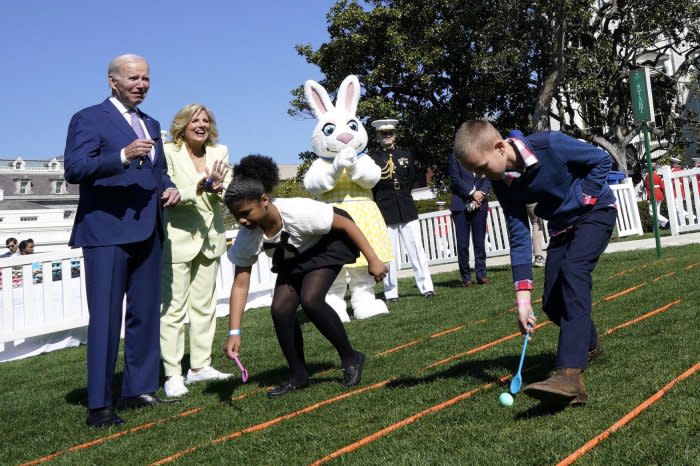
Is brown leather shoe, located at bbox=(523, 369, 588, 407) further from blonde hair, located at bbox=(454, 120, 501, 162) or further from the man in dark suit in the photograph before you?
the man in dark suit

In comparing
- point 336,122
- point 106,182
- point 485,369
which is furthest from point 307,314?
point 336,122

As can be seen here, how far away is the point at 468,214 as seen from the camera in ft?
33.6

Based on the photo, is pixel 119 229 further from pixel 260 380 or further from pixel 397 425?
pixel 397 425

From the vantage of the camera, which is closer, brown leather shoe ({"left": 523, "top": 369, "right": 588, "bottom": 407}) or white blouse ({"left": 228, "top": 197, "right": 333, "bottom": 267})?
brown leather shoe ({"left": 523, "top": 369, "right": 588, "bottom": 407})

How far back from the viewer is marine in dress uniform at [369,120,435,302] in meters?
9.23

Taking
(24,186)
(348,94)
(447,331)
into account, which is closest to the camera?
(447,331)

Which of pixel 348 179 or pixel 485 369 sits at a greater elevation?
pixel 348 179

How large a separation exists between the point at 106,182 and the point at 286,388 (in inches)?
65.9

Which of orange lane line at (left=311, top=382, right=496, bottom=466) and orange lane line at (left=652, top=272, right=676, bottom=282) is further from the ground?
orange lane line at (left=652, top=272, right=676, bottom=282)

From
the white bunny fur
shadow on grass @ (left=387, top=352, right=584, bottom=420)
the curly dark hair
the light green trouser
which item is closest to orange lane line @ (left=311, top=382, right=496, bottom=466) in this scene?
shadow on grass @ (left=387, top=352, right=584, bottom=420)

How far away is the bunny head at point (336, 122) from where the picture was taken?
817cm

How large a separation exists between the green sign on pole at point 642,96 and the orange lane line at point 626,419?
7468 millimetres

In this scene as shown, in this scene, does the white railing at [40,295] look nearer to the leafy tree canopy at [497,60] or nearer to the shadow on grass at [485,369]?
the shadow on grass at [485,369]

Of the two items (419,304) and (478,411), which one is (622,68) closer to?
(419,304)
